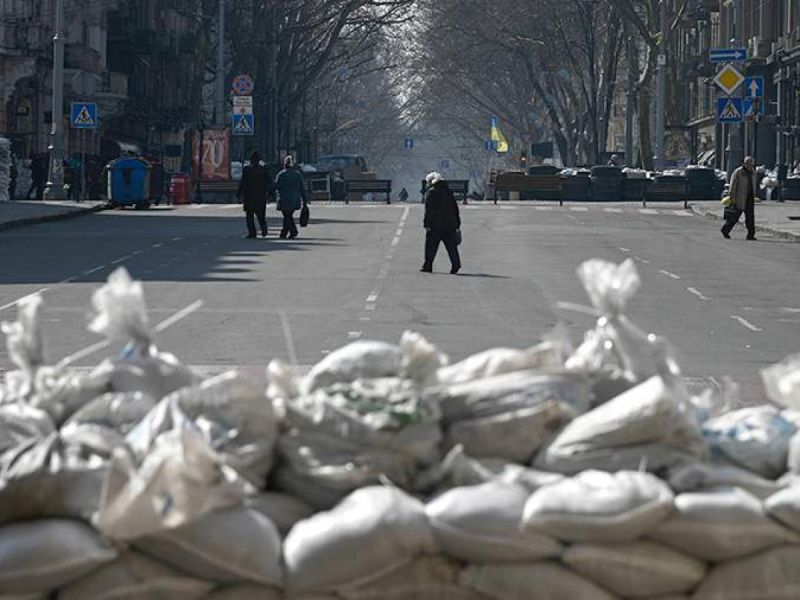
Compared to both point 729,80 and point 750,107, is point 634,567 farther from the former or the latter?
point 750,107

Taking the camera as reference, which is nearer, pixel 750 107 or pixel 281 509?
pixel 281 509

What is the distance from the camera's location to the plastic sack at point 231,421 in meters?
4.63

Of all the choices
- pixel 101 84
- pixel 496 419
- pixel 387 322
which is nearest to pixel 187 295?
pixel 387 322

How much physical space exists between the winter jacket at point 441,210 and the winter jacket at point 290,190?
9450mm

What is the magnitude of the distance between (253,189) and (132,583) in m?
34.7

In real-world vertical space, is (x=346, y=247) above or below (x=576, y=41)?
below

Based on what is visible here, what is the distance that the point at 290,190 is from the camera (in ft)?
129

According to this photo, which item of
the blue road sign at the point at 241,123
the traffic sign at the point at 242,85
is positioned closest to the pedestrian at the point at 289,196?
the blue road sign at the point at 241,123

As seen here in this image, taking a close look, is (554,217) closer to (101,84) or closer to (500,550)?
(101,84)

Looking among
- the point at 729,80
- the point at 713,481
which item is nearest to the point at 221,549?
the point at 713,481

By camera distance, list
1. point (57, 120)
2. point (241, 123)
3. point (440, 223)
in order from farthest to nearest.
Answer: point (241, 123)
point (57, 120)
point (440, 223)

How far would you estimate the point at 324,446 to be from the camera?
4664mm

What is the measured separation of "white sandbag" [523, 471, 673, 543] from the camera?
446 centimetres

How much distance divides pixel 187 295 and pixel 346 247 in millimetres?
12297
